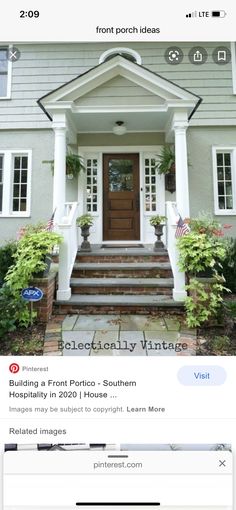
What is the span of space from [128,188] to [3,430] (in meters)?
3.58

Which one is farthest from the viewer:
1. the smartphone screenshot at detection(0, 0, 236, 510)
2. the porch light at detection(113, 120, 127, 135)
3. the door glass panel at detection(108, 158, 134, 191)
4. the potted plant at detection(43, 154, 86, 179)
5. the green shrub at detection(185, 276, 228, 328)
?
the door glass panel at detection(108, 158, 134, 191)

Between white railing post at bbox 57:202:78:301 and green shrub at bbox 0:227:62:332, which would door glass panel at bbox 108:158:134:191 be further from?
green shrub at bbox 0:227:62:332

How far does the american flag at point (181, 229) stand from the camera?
9.12ft

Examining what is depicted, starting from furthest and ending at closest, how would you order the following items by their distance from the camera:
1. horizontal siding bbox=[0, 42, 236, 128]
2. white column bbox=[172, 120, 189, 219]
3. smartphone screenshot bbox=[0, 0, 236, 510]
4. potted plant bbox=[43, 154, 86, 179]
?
1. potted plant bbox=[43, 154, 86, 179]
2. white column bbox=[172, 120, 189, 219]
3. horizontal siding bbox=[0, 42, 236, 128]
4. smartphone screenshot bbox=[0, 0, 236, 510]

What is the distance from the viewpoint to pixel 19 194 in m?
2.73

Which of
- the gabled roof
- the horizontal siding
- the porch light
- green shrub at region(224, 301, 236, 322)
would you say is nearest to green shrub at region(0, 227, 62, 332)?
the horizontal siding

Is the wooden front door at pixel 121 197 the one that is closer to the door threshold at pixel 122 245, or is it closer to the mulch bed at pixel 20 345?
the door threshold at pixel 122 245

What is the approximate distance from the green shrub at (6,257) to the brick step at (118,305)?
526 millimetres

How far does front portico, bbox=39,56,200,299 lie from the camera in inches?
123

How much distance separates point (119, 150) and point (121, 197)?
2.23ft

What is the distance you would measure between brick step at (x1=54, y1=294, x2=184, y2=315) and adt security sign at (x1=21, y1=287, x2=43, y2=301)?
0.32 meters

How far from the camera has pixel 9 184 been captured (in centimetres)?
284

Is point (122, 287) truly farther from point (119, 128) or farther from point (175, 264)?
point (119, 128)

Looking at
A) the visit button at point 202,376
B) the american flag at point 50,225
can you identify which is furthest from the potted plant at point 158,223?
the visit button at point 202,376
